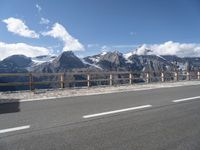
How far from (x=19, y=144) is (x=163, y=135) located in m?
2.97

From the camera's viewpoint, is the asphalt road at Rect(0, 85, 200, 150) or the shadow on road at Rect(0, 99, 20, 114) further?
the shadow on road at Rect(0, 99, 20, 114)

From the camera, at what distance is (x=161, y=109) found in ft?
31.8

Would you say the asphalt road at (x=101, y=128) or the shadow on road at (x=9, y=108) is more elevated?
the shadow on road at (x=9, y=108)

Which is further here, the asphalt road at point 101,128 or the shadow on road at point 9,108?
the shadow on road at point 9,108

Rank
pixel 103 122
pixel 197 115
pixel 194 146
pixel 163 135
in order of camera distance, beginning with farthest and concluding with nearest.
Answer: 1. pixel 197 115
2. pixel 103 122
3. pixel 163 135
4. pixel 194 146

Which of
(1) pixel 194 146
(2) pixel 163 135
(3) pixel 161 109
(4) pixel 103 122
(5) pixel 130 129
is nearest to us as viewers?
(1) pixel 194 146

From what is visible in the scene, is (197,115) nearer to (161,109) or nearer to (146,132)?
(161,109)

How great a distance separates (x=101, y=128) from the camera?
698cm

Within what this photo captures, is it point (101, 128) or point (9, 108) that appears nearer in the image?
point (101, 128)

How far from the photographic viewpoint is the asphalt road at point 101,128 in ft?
18.6

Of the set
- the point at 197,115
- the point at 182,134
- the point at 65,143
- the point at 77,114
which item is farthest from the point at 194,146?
the point at 77,114

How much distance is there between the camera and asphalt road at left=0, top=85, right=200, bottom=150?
566cm

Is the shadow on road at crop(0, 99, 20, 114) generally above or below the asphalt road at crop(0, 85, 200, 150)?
above

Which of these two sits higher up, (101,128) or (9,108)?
(9,108)
